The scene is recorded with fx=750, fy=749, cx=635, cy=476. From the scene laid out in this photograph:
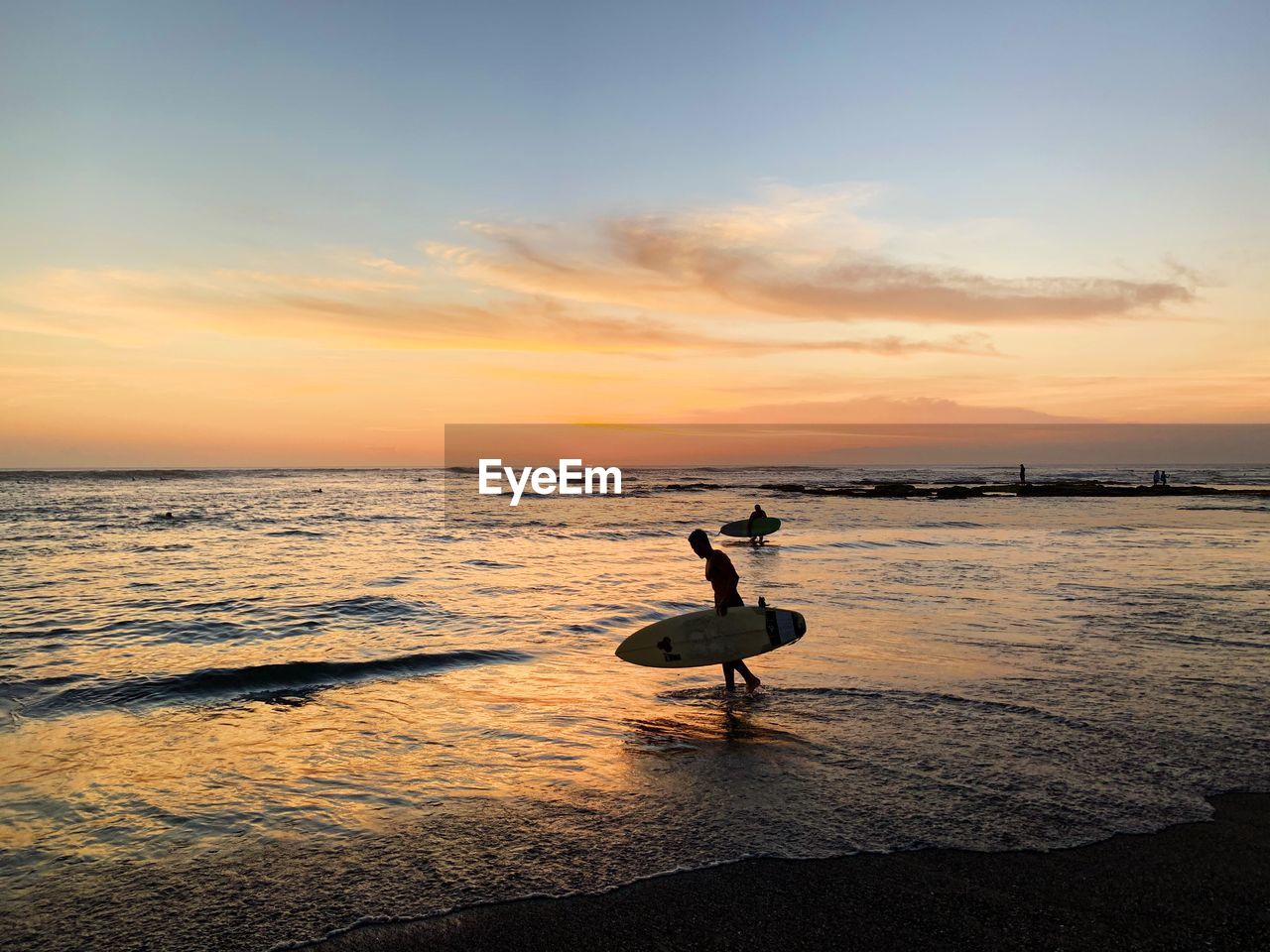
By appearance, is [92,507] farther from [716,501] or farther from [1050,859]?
[1050,859]

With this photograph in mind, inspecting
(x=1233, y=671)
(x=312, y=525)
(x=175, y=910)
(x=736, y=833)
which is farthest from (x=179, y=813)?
(x=312, y=525)

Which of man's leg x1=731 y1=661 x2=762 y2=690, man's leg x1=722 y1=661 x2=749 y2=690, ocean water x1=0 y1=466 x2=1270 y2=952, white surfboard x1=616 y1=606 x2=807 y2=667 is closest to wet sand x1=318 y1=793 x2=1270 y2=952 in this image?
ocean water x1=0 y1=466 x2=1270 y2=952

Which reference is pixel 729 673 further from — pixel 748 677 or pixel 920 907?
pixel 920 907

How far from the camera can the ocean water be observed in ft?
19.8

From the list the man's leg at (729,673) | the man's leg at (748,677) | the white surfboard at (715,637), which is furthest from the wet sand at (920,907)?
the white surfboard at (715,637)

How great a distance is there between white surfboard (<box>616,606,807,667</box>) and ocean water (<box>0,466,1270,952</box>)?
0.53 metres

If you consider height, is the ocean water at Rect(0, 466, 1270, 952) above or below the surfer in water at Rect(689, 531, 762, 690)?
below

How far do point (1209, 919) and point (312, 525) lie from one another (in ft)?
152

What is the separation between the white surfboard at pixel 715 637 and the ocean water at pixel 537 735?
0.53 metres

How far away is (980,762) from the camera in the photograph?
7.91 metres

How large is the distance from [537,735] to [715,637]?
3295 millimetres

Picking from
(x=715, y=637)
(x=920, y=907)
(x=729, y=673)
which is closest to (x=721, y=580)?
(x=715, y=637)

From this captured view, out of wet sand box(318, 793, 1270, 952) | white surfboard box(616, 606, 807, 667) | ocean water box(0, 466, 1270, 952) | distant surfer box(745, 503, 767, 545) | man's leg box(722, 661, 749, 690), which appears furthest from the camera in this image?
distant surfer box(745, 503, 767, 545)

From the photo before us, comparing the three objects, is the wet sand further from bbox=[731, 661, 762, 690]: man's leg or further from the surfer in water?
the surfer in water
